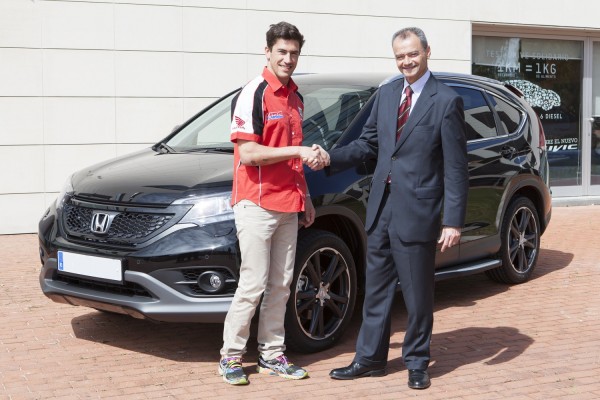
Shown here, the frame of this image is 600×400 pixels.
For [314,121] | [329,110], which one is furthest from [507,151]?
[314,121]

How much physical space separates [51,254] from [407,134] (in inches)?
94.9

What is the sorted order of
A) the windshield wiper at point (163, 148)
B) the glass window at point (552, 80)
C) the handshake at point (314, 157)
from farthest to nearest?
the glass window at point (552, 80), the windshield wiper at point (163, 148), the handshake at point (314, 157)

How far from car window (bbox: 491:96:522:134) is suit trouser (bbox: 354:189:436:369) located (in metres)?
2.82

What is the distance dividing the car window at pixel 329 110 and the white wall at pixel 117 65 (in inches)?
206

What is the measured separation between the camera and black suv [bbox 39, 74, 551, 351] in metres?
5.75

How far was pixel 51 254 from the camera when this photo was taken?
6.30 m

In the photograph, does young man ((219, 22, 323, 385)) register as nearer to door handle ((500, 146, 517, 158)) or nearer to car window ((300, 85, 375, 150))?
car window ((300, 85, 375, 150))

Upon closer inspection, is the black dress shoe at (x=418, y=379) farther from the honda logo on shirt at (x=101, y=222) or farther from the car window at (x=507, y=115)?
the car window at (x=507, y=115)

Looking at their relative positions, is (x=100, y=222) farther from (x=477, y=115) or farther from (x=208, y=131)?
(x=477, y=115)

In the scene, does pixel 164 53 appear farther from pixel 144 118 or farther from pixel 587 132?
pixel 587 132

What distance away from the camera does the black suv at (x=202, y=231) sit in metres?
5.75

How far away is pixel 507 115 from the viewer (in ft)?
27.2

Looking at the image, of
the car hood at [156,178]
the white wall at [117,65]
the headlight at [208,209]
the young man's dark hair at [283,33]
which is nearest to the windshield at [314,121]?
the car hood at [156,178]

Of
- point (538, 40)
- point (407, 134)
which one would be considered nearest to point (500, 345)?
point (407, 134)
